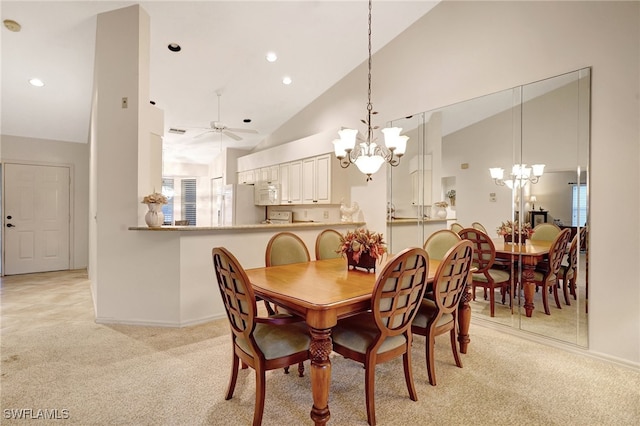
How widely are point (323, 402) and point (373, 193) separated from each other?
129 inches

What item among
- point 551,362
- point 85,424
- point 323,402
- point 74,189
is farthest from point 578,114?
point 74,189

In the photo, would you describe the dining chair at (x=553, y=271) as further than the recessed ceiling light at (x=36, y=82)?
No

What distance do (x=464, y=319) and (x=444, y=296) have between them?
0.66 m

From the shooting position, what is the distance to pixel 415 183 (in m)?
4.14

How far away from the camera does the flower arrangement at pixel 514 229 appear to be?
3154 mm

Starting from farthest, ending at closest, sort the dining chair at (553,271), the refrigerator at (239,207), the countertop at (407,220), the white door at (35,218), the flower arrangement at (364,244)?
the refrigerator at (239,207), the white door at (35,218), the countertop at (407,220), the dining chair at (553,271), the flower arrangement at (364,244)

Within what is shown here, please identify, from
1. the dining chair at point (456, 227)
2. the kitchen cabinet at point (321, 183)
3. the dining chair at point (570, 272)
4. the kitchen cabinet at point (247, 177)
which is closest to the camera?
the dining chair at point (570, 272)

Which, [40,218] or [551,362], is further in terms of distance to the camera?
[40,218]

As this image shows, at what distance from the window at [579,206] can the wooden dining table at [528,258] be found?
343mm

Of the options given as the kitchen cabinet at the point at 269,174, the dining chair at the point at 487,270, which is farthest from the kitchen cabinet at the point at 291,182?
the dining chair at the point at 487,270

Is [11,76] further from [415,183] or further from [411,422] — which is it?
[411,422]

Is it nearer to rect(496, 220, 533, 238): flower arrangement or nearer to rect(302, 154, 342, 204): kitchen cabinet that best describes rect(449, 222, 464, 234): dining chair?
rect(496, 220, 533, 238): flower arrangement

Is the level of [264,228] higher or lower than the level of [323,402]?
higher

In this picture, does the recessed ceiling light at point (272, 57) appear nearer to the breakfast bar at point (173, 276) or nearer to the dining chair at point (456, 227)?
the breakfast bar at point (173, 276)
